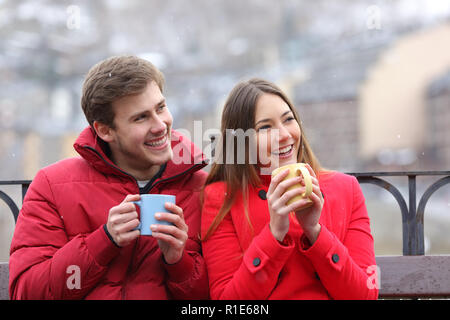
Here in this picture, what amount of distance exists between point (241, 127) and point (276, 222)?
0.25 m

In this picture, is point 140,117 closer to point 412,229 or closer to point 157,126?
point 157,126

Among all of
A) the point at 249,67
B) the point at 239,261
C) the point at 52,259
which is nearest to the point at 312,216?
the point at 239,261

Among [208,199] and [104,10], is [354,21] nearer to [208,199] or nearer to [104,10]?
[104,10]

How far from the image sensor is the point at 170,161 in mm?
1103

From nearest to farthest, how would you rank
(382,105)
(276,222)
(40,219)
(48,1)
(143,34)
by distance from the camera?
(276,222), (40,219), (48,1), (382,105), (143,34)

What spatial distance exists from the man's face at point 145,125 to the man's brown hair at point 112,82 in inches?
0.6

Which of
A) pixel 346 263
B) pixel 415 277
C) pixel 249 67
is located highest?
pixel 249 67

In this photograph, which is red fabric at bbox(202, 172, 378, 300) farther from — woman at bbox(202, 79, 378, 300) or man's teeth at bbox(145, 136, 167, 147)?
man's teeth at bbox(145, 136, 167, 147)

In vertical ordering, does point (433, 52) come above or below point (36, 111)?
above

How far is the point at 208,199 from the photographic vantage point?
1049mm

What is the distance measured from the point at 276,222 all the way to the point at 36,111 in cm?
3911

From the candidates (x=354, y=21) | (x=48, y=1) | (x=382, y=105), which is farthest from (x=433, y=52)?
(x=48, y=1)

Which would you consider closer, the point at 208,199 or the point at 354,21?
the point at 208,199

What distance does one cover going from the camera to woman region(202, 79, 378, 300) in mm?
893
